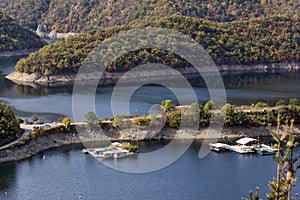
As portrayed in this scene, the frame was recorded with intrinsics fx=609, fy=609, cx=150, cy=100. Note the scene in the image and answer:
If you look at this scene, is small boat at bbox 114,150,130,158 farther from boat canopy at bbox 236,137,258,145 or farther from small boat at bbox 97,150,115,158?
boat canopy at bbox 236,137,258,145

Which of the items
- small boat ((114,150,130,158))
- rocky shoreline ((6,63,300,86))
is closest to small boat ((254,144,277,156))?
small boat ((114,150,130,158))

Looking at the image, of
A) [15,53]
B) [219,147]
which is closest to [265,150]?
[219,147]

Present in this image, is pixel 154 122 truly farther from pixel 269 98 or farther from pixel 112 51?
pixel 112 51

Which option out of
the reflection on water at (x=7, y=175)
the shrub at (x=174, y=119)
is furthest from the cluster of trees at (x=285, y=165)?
the shrub at (x=174, y=119)

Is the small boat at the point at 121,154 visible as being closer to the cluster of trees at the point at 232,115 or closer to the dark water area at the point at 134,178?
the dark water area at the point at 134,178

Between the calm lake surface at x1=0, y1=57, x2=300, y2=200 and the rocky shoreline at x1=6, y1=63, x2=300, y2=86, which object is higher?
the rocky shoreline at x1=6, y1=63, x2=300, y2=86

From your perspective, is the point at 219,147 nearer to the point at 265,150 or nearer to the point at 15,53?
the point at 265,150
